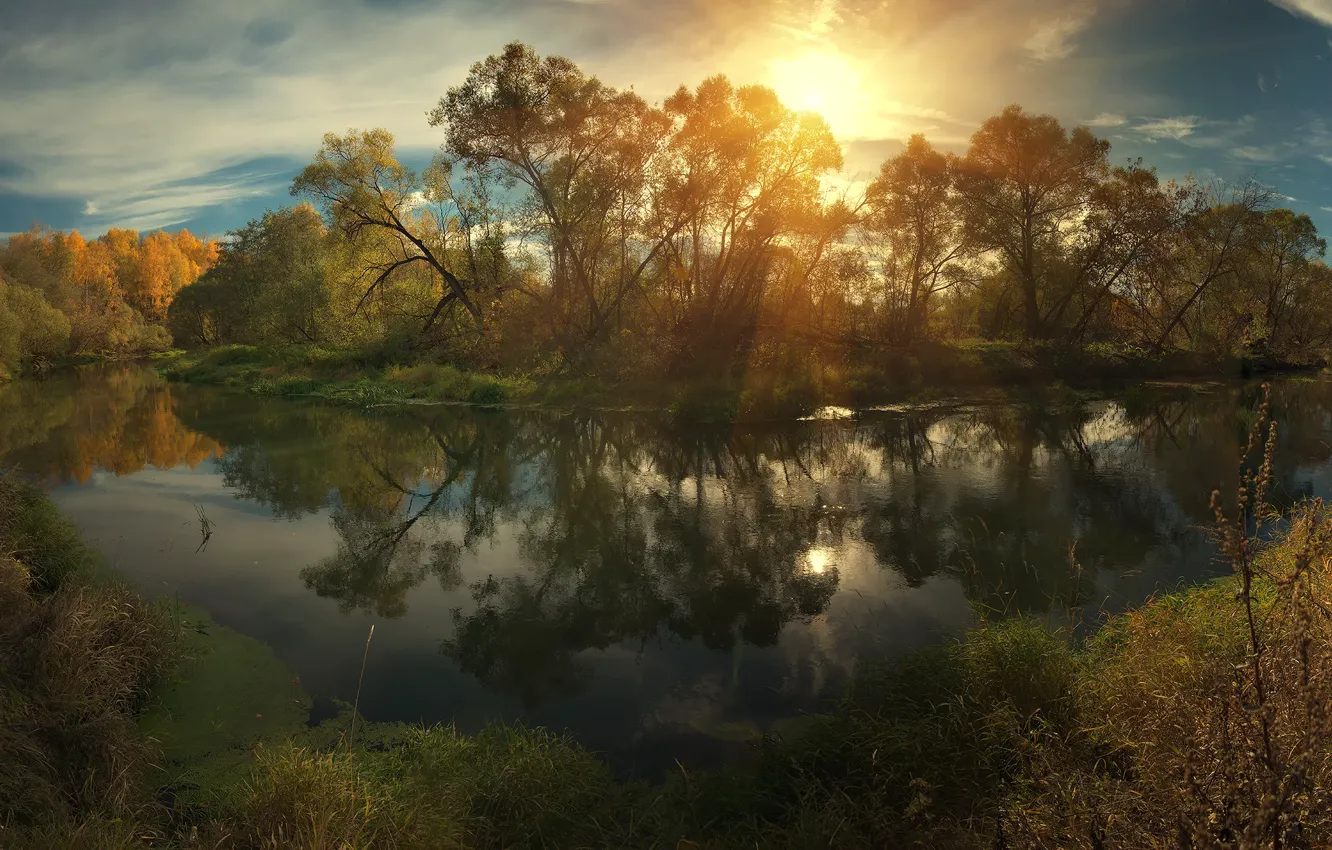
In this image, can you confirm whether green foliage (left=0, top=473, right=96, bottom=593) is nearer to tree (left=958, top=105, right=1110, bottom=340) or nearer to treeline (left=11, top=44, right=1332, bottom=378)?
treeline (left=11, top=44, right=1332, bottom=378)

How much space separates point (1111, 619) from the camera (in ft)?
20.7

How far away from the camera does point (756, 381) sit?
75.3 feet

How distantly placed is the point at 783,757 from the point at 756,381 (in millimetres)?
18562

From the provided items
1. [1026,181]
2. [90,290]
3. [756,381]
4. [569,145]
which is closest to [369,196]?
[569,145]

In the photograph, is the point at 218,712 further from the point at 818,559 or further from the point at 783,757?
the point at 818,559

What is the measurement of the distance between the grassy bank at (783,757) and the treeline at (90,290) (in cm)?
4590

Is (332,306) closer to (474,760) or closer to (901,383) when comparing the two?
(901,383)

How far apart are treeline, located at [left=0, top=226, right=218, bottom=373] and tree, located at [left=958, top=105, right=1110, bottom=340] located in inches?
2024

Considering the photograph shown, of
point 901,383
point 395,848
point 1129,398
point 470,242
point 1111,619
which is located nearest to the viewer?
point 395,848

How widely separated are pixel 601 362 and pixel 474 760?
22.3 m

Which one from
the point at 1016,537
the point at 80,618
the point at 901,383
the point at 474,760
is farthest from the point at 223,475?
the point at 901,383

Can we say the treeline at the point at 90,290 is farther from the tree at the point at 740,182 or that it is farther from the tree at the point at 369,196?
the tree at the point at 740,182

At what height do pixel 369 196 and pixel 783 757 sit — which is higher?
pixel 369 196

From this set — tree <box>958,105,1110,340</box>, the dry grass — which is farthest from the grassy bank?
tree <box>958,105,1110,340</box>
